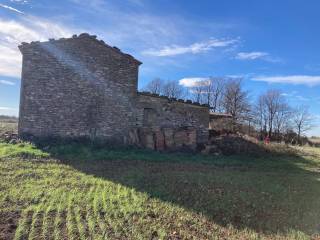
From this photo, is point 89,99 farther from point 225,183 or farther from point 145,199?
point 145,199

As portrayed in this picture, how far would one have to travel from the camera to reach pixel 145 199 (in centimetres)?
799

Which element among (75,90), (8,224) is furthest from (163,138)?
(8,224)

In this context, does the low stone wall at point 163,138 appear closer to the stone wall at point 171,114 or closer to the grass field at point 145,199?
the stone wall at point 171,114

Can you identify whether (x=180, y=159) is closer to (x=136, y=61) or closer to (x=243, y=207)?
(x=136, y=61)

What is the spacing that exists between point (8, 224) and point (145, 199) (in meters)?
3.14

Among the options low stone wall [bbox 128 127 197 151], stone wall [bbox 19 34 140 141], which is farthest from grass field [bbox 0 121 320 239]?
low stone wall [bbox 128 127 197 151]

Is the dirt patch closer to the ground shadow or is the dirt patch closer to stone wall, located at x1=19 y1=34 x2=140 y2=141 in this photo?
the ground shadow

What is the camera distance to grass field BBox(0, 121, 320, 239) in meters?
6.07

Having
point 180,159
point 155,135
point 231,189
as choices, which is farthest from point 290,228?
point 155,135

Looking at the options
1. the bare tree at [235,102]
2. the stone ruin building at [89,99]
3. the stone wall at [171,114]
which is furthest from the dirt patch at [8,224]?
the bare tree at [235,102]

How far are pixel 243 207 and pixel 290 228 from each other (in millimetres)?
1367

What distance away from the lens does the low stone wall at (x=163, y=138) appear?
57.7ft

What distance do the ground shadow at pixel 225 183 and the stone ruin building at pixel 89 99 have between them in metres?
2.01

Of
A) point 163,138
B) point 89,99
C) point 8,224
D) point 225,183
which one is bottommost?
point 8,224
